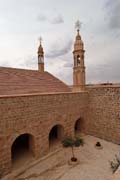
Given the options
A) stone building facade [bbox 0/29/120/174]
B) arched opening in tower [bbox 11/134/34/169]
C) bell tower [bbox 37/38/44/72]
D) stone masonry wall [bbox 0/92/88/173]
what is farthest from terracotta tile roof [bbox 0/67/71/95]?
arched opening in tower [bbox 11/134/34/169]

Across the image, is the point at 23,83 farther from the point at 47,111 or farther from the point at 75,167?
the point at 75,167

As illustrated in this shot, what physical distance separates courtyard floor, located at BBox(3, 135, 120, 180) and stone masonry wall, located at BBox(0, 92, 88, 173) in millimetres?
756

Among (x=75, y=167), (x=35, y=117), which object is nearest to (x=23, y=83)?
(x=35, y=117)

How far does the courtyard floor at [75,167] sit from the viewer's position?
22.8ft

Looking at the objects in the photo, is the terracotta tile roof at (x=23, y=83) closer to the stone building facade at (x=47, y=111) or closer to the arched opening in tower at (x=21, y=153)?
the stone building facade at (x=47, y=111)

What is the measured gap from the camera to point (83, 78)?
45.1 feet

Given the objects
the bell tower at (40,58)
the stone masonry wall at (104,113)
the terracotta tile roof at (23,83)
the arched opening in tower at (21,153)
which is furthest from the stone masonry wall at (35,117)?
the bell tower at (40,58)

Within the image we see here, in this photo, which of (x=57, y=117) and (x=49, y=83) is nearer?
(x=57, y=117)

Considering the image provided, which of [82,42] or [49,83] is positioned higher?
[82,42]

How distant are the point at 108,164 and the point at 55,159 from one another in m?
3.14

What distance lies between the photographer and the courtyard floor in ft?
22.8

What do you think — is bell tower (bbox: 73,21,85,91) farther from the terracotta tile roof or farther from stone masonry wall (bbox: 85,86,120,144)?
the terracotta tile roof

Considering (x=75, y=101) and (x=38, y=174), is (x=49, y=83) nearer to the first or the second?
(x=75, y=101)

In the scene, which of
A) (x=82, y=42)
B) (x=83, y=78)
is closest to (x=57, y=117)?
(x=83, y=78)
